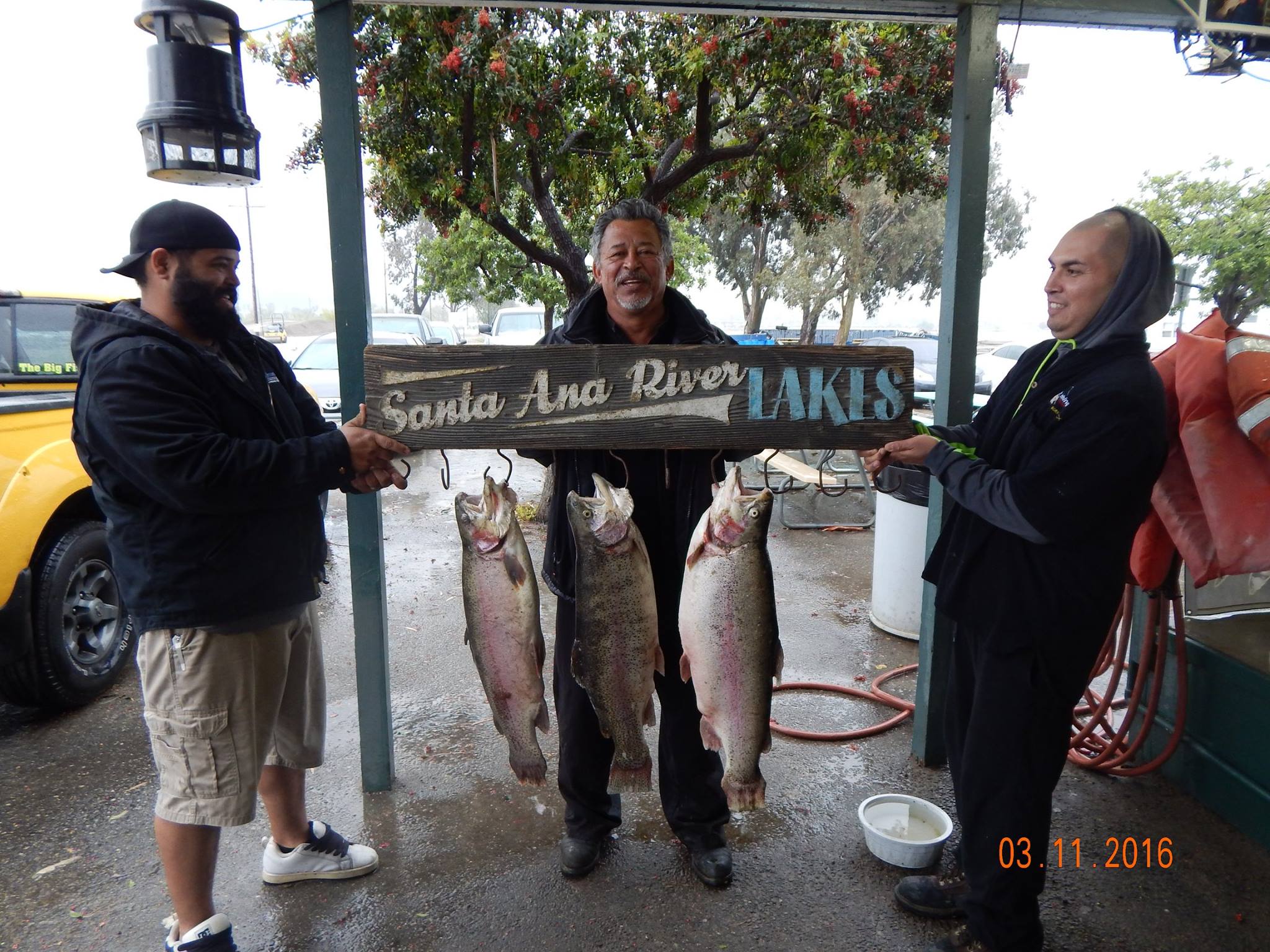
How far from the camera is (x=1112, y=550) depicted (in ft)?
7.19

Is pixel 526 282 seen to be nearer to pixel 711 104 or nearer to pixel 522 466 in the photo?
pixel 522 466

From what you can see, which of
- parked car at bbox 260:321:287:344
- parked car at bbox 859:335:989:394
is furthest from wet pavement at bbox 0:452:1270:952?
parked car at bbox 260:321:287:344

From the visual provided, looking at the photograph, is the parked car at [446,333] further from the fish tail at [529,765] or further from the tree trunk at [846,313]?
the fish tail at [529,765]

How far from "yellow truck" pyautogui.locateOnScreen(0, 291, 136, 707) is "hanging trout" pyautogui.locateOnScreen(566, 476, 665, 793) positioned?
3062 mm

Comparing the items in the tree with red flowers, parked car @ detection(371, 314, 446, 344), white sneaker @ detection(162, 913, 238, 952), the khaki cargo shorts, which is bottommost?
white sneaker @ detection(162, 913, 238, 952)

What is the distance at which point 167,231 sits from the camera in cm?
218

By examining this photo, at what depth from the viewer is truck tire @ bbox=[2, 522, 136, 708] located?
153 inches

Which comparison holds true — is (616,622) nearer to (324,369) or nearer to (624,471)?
(624,471)

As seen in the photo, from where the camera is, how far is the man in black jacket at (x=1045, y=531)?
6.78 ft

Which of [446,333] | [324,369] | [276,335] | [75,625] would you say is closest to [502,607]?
[75,625]

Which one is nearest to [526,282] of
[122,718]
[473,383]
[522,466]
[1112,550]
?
[522,466]

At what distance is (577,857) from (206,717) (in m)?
1.41

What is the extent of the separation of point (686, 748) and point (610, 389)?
1.39 m

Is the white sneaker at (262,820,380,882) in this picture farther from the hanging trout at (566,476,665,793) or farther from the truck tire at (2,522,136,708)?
the truck tire at (2,522,136,708)
